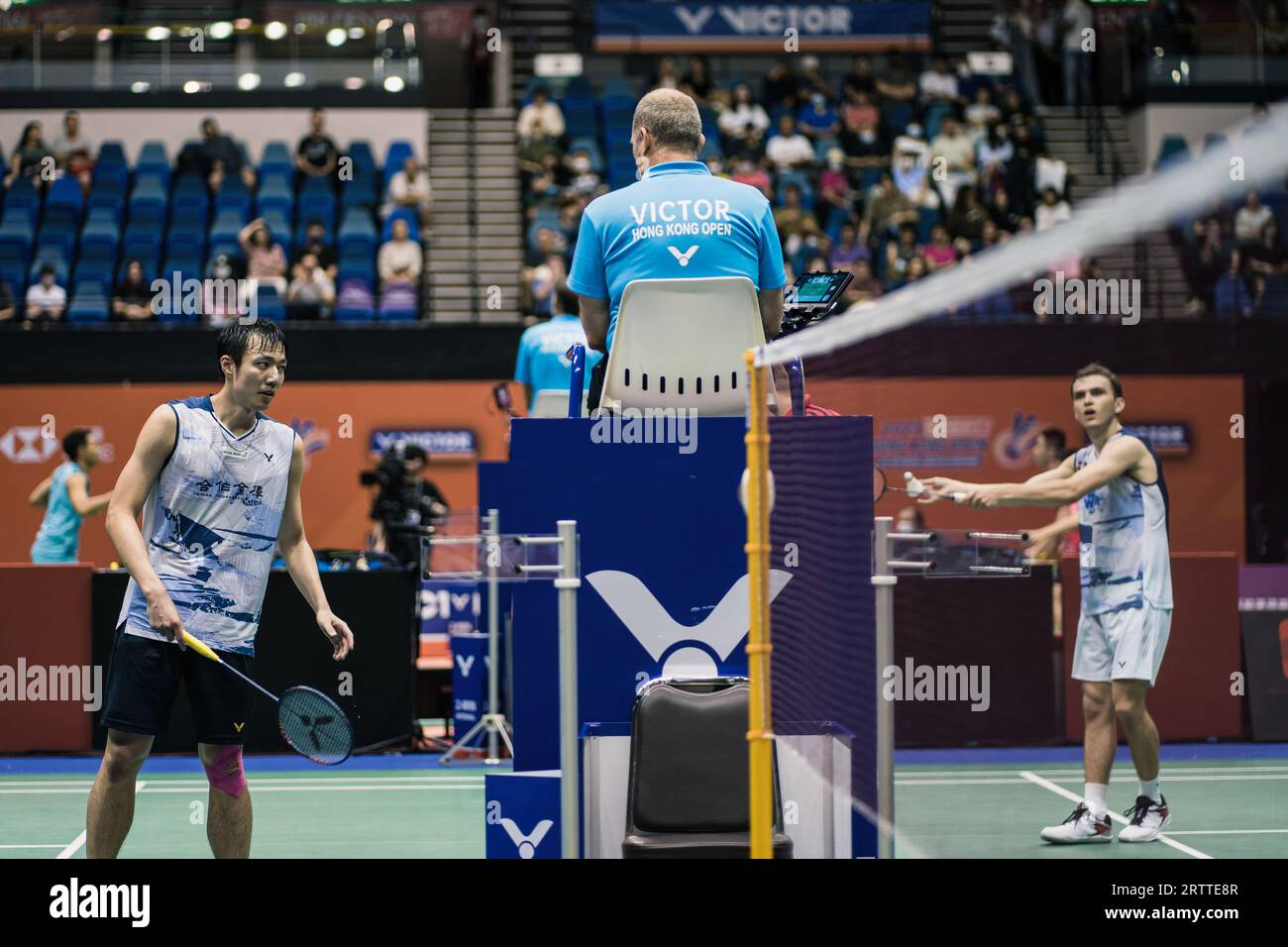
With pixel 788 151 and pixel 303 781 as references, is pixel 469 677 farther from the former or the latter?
pixel 788 151

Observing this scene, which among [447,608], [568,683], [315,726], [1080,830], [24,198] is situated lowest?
[1080,830]

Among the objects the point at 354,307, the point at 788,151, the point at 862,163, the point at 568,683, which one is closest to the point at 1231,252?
the point at 568,683

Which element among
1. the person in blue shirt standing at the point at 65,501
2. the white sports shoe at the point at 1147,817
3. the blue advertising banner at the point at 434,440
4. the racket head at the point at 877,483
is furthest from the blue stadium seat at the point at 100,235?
the racket head at the point at 877,483

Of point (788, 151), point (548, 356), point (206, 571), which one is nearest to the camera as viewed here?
point (206, 571)

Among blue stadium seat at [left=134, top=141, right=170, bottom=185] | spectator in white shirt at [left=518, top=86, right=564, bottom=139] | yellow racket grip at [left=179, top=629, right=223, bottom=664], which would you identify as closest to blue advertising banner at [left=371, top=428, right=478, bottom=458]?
blue stadium seat at [left=134, top=141, right=170, bottom=185]

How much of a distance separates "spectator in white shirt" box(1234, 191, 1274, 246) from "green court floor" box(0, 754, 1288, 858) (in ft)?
6.51

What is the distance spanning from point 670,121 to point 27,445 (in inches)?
500

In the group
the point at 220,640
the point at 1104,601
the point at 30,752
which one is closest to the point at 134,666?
the point at 220,640

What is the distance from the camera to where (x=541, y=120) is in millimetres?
20234

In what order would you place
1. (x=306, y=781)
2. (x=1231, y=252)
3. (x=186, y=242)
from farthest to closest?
(x=186, y=242) → (x=306, y=781) → (x=1231, y=252)

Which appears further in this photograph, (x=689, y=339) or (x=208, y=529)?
(x=208, y=529)

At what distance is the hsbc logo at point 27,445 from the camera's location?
16.1 metres
